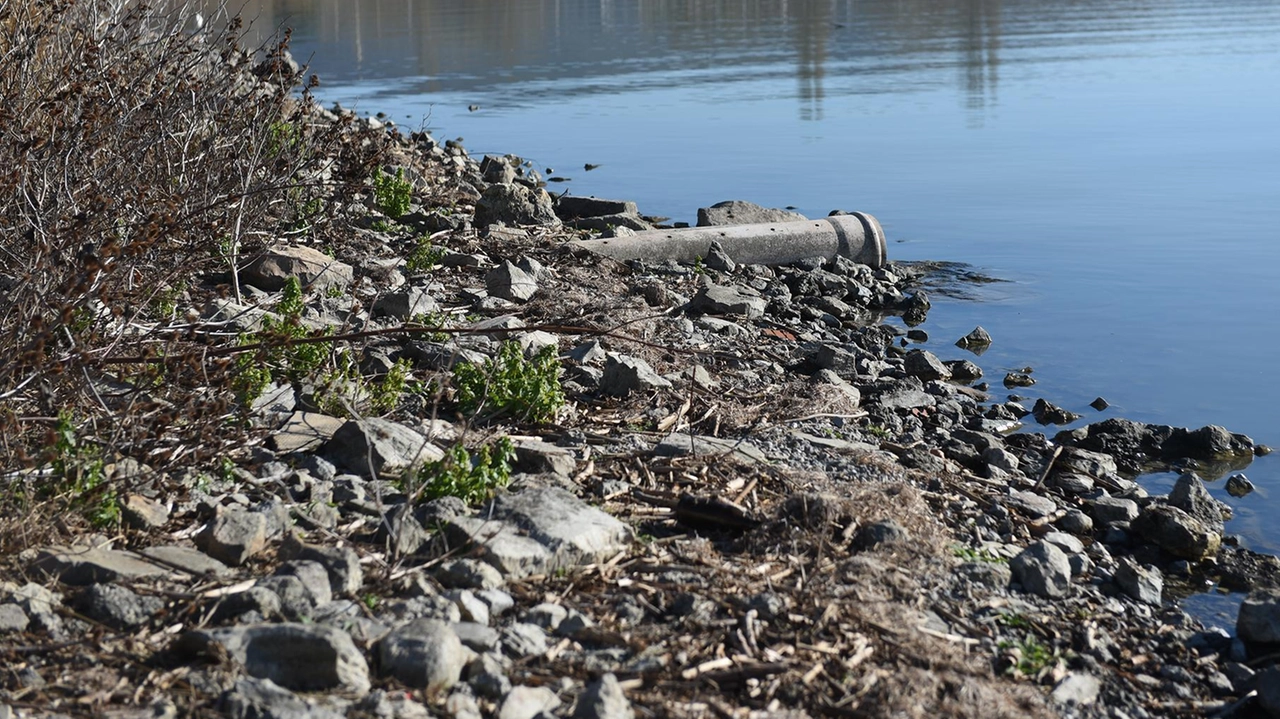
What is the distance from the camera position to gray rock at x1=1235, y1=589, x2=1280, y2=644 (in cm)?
470

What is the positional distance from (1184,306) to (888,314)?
2.55m

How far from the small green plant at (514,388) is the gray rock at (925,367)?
3581mm

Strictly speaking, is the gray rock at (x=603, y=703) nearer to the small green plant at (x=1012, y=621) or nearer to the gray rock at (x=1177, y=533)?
the small green plant at (x=1012, y=621)

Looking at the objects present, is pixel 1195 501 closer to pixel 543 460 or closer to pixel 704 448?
pixel 704 448

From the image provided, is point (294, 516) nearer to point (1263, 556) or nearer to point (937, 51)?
point (1263, 556)

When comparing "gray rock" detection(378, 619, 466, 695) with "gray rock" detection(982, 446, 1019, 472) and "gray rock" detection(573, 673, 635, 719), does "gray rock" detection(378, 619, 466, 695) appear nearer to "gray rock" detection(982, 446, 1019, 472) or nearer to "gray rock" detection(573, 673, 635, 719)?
"gray rock" detection(573, 673, 635, 719)

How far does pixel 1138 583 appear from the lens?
505cm

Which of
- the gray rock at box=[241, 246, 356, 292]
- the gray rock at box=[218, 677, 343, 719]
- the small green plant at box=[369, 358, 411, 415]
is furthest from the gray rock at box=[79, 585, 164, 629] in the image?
the gray rock at box=[241, 246, 356, 292]

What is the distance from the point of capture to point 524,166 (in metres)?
17.1

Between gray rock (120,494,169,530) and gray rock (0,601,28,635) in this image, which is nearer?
gray rock (0,601,28,635)

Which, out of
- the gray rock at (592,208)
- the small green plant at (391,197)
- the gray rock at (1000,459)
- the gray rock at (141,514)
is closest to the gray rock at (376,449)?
the gray rock at (141,514)

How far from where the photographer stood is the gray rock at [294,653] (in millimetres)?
3365

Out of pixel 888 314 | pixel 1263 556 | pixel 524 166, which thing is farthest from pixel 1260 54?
pixel 1263 556

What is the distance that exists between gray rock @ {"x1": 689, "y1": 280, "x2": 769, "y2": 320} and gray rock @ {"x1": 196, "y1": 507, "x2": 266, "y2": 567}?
5017 mm
